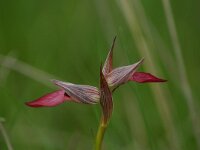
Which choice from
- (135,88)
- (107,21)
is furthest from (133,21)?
(135,88)

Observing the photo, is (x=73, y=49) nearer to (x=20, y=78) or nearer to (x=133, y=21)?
(x=20, y=78)

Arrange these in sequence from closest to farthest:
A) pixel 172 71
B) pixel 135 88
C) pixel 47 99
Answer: pixel 47 99
pixel 135 88
pixel 172 71

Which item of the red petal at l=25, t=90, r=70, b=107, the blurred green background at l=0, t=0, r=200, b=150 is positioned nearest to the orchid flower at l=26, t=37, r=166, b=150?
the red petal at l=25, t=90, r=70, b=107

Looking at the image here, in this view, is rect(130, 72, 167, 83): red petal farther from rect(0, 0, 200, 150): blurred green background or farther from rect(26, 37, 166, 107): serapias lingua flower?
rect(0, 0, 200, 150): blurred green background

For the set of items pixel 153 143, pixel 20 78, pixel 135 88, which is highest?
pixel 20 78

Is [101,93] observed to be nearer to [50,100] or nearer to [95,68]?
[50,100]

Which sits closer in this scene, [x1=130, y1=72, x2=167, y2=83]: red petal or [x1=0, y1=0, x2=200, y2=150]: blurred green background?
[x1=130, y1=72, x2=167, y2=83]: red petal
